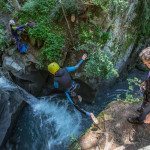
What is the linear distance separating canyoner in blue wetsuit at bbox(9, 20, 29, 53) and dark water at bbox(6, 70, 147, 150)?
1661 millimetres

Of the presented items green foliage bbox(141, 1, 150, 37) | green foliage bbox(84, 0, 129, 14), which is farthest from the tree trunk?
green foliage bbox(141, 1, 150, 37)

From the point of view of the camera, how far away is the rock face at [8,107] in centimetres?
734

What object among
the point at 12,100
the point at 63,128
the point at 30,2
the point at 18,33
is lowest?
the point at 63,128

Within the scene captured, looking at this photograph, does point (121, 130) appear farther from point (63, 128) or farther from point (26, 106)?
point (26, 106)

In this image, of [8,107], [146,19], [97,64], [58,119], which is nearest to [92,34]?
[97,64]

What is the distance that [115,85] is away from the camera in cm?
951

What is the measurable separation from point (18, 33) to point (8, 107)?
7.77 feet

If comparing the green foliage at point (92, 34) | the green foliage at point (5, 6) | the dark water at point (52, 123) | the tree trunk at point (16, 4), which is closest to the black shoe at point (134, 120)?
the dark water at point (52, 123)

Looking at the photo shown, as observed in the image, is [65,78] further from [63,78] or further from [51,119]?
[51,119]

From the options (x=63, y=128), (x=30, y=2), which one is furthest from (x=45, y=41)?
(x=63, y=128)

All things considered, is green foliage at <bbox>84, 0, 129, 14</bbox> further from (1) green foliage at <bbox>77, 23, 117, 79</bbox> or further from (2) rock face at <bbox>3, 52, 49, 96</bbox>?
(2) rock face at <bbox>3, 52, 49, 96</bbox>

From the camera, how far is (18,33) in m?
8.71

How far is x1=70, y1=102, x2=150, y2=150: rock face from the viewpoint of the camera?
5.73 meters

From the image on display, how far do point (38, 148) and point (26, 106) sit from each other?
135 centimetres
